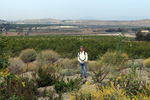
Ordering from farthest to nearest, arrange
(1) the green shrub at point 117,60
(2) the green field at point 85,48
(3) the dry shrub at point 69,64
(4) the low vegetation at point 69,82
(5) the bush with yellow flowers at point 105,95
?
(2) the green field at point 85,48 → (3) the dry shrub at point 69,64 → (1) the green shrub at point 117,60 → (4) the low vegetation at point 69,82 → (5) the bush with yellow flowers at point 105,95

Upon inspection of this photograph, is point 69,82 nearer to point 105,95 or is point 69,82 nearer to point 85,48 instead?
point 105,95

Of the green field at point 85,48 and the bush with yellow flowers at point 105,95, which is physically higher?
the bush with yellow flowers at point 105,95

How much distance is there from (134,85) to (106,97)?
1418 mm

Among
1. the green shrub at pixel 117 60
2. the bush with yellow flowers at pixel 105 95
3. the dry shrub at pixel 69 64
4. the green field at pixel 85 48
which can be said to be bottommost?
the green field at pixel 85 48

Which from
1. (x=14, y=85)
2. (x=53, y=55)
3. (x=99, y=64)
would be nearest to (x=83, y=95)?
(x=14, y=85)

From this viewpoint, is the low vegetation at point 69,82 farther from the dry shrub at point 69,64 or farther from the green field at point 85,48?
the green field at point 85,48

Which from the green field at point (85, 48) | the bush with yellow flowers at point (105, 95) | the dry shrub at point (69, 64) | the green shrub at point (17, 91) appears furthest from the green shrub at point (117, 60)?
the bush with yellow flowers at point (105, 95)

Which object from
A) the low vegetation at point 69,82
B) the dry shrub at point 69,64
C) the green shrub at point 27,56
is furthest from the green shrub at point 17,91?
the green shrub at point 27,56

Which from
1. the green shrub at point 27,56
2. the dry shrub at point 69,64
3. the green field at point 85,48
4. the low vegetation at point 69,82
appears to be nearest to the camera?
the low vegetation at point 69,82

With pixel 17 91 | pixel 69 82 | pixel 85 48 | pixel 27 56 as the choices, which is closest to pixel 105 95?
pixel 69 82

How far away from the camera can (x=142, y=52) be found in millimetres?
18047

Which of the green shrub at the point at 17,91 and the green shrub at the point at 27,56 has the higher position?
the green shrub at the point at 17,91

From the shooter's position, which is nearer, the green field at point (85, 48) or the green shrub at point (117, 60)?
the green shrub at point (117, 60)

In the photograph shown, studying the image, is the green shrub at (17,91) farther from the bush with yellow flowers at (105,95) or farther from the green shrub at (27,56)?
the green shrub at (27,56)
